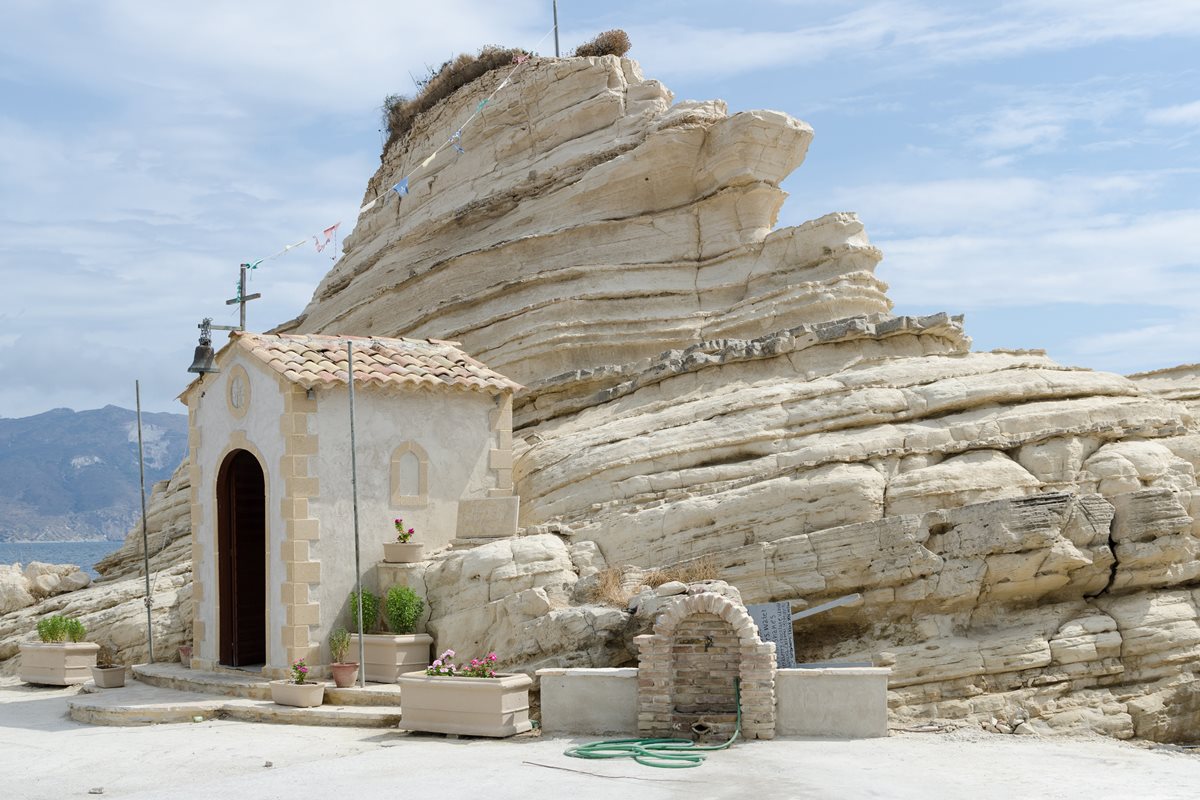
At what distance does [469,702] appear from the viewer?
17.6m

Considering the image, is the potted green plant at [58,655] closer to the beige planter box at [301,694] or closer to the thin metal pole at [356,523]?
the thin metal pole at [356,523]

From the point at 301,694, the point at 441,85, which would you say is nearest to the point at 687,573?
the point at 301,694

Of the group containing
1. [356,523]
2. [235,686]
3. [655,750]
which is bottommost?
[655,750]

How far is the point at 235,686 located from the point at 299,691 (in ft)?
7.87

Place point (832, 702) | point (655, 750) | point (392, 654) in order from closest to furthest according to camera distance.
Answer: point (655, 750)
point (832, 702)
point (392, 654)

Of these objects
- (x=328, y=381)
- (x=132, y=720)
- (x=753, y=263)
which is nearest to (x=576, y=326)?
(x=753, y=263)

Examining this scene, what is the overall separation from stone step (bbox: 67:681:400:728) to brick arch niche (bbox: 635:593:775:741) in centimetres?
421

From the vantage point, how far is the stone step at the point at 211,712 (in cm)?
1895

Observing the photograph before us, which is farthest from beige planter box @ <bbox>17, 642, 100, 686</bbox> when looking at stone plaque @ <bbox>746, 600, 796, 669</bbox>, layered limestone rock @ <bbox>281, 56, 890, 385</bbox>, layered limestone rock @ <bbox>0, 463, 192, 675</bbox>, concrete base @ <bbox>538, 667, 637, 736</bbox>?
stone plaque @ <bbox>746, 600, 796, 669</bbox>

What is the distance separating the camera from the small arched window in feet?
74.3

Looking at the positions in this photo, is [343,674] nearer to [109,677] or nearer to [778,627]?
[109,677]

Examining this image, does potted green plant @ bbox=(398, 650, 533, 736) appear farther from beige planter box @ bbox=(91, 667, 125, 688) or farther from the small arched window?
beige planter box @ bbox=(91, 667, 125, 688)

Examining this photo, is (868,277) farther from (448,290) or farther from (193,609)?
(193,609)

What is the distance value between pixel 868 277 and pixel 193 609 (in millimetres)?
Result: 16034
